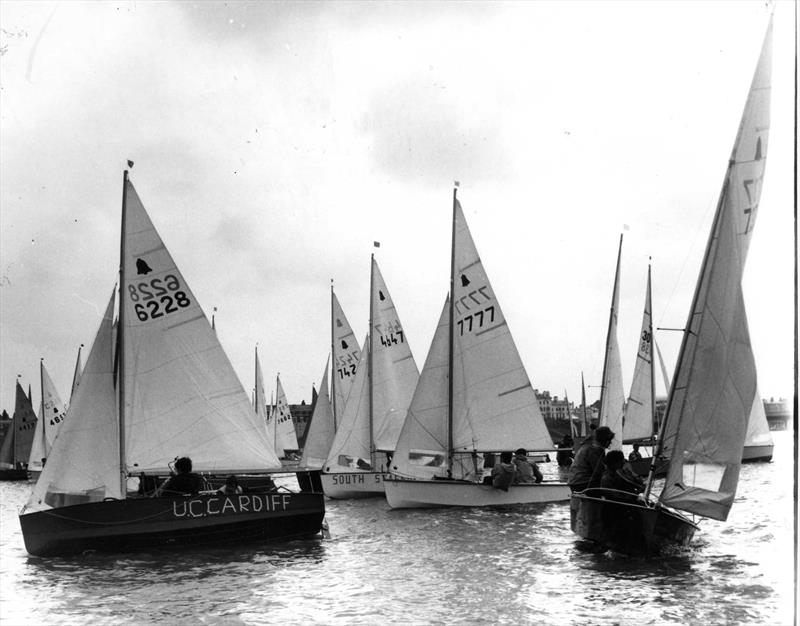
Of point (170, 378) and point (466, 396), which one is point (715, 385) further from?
point (466, 396)

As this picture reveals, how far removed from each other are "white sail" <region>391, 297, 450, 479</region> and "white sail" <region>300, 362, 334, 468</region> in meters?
11.1

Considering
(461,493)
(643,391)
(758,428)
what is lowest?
(461,493)

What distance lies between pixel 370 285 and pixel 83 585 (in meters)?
18.5

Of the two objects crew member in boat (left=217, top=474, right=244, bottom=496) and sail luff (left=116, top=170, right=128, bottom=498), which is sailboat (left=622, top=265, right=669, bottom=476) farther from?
sail luff (left=116, top=170, right=128, bottom=498)

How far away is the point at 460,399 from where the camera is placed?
23625mm

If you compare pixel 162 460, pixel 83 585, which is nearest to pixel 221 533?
pixel 162 460

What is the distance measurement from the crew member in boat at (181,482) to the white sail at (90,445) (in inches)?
32.1

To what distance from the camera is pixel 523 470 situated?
74.2 ft

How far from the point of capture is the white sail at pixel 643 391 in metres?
35.1

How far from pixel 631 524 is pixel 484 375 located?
1046cm

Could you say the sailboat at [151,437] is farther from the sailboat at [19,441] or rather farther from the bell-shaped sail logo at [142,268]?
the sailboat at [19,441]

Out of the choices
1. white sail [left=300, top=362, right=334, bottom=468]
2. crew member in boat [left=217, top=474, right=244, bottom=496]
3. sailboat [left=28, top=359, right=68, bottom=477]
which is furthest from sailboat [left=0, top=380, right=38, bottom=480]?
crew member in boat [left=217, top=474, right=244, bottom=496]

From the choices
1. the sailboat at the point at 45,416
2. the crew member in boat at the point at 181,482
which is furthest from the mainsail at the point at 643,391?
the sailboat at the point at 45,416

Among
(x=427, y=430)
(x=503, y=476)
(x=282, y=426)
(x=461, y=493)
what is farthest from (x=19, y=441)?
(x=503, y=476)
